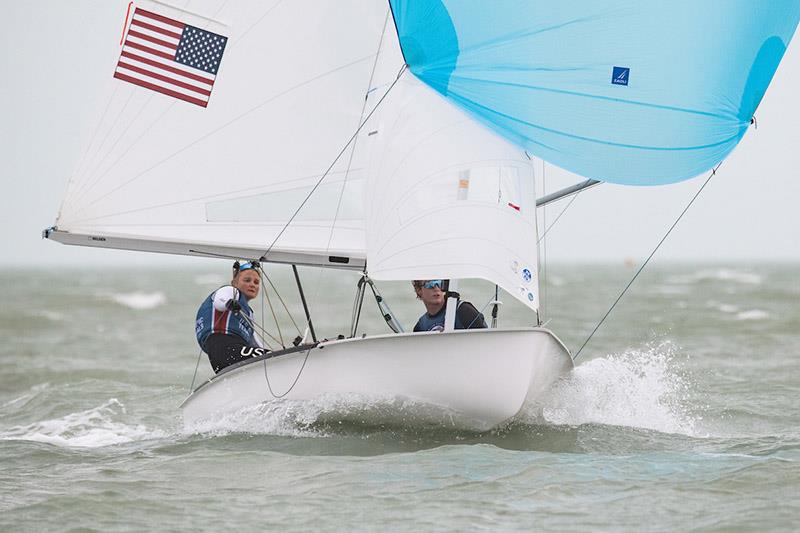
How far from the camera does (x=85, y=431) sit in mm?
7566

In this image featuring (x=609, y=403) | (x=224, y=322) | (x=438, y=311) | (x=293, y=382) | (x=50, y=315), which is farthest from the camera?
(x=50, y=315)

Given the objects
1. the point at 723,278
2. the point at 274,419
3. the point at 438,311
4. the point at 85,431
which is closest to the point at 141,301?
the point at 85,431

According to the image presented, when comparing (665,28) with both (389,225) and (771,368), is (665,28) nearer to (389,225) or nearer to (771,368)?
(389,225)

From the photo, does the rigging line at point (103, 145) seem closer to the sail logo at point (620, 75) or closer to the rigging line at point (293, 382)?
the rigging line at point (293, 382)

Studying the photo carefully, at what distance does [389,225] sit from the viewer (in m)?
5.93

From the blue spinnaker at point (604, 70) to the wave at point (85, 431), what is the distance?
3074mm

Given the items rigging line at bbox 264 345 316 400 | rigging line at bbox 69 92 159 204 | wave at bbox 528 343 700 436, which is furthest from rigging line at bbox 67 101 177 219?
wave at bbox 528 343 700 436

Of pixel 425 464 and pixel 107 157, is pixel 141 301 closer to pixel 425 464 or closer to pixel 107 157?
pixel 107 157

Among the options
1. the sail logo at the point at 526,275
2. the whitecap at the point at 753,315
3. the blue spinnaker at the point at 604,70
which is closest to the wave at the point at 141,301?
the whitecap at the point at 753,315

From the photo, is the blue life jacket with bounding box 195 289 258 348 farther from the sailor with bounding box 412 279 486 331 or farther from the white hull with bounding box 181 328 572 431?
the sailor with bounding box 412 279 486 331

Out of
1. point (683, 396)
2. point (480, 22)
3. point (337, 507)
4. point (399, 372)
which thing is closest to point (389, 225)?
point (399, 372)

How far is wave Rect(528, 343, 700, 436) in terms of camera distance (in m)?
6.36

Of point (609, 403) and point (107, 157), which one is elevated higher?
point (107, 157)

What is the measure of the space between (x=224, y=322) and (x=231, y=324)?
0.15ft
